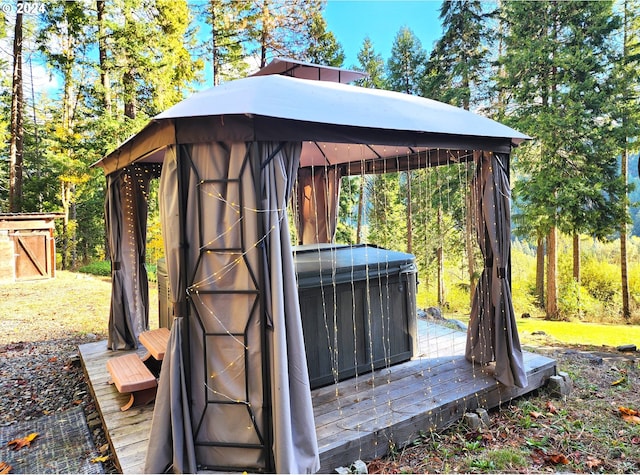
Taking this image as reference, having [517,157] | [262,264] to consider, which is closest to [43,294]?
[262,264]

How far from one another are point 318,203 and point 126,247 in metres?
3.16

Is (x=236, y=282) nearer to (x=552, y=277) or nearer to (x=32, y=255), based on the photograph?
(x=552, y=277)

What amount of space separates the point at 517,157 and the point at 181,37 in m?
10.9

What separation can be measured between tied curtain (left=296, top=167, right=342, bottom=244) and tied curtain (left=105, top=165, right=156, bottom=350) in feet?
8.76

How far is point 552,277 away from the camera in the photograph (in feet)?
35.9

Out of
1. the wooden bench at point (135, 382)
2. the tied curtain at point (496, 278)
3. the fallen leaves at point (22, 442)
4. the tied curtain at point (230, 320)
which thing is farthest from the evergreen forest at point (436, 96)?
the fallen leaves at point (22, 442)

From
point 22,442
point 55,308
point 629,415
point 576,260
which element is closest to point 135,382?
point 22,442

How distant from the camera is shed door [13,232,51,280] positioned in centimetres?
1150

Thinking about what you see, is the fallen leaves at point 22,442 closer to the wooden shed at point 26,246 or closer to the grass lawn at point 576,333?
the grass lawn at point 576,333

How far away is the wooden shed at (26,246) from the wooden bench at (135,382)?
9.66 metres

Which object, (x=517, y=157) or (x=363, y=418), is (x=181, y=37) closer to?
(x=517, y=157)

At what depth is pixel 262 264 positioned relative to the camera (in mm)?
2768

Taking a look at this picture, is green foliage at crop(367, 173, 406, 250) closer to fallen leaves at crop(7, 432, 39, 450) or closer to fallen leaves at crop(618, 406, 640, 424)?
fallen leaves at crop(618, 406, 640, 424)

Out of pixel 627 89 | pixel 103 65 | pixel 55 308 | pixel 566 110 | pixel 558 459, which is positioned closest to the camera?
pixel 558 459
